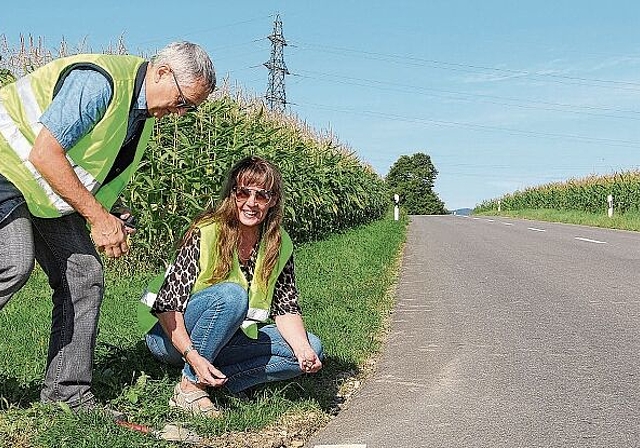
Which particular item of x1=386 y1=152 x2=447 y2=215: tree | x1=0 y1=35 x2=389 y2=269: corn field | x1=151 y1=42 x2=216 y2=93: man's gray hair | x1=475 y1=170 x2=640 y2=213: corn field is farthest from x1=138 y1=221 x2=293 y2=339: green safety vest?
x1=386 y1=152 x2=447 y2=215: tree

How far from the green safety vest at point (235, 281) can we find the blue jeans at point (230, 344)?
0.28ft

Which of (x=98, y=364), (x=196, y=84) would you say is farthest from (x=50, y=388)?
(x=196, y=84)

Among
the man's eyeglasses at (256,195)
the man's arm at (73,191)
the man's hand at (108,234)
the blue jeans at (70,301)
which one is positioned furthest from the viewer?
the man's eyeglasses at (256,195)

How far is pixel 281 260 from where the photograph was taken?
4.55m

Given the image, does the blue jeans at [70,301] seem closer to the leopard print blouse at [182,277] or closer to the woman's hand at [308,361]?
the leopard print blouse at [182,277]

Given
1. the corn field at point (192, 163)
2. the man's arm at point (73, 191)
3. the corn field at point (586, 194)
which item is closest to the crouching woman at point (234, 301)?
the man's arm at point (73, 191)

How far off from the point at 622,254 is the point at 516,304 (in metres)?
7.06

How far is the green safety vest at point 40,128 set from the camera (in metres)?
3.67

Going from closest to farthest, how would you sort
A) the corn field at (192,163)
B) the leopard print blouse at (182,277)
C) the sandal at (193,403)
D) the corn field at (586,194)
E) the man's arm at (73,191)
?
the man's arm at (73,191)
the sandal at (193,403)
the leopard print blouse at (182,277)
the corn field at (192,163)
the corn field at (586,194)

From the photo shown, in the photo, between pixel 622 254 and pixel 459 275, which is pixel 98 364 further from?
pixel 622 254

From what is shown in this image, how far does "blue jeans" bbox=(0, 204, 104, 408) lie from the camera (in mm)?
4070

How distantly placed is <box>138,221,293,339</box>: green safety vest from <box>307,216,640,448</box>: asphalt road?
696mm

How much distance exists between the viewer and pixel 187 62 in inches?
144

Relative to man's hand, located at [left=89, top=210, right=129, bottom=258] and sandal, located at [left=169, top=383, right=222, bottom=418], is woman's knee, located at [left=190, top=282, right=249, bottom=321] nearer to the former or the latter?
sandal, located at [left=169, top=383, right=222, bottom=418]
